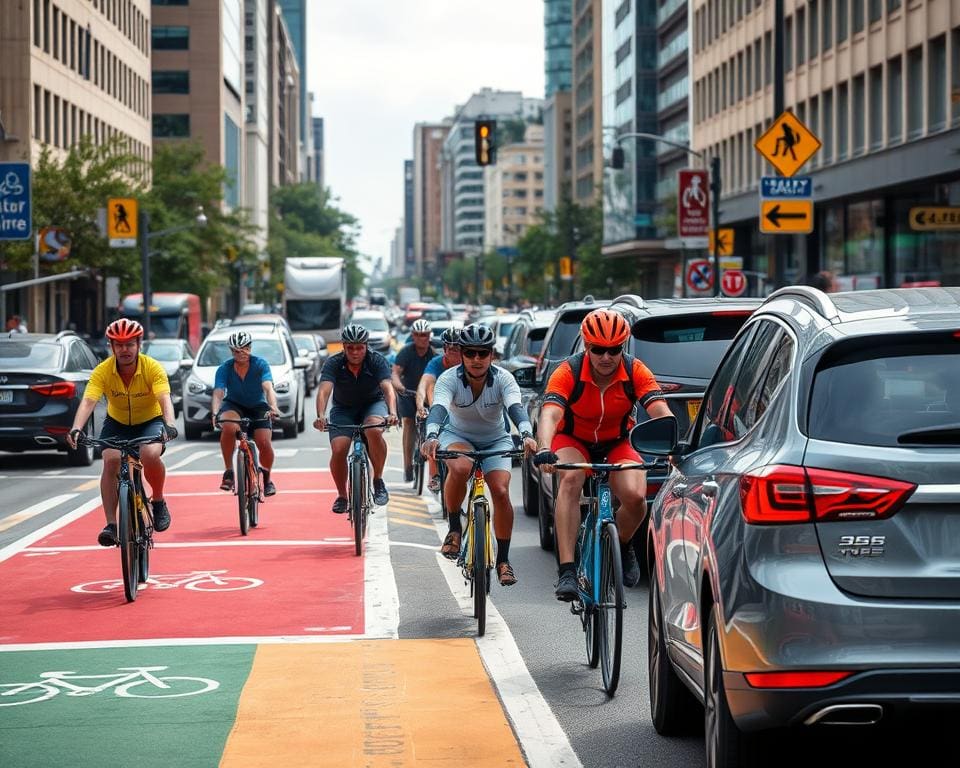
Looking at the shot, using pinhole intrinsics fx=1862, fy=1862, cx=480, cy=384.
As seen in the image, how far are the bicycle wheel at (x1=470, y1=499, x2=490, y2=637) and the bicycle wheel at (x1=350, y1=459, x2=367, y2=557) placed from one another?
387 cm

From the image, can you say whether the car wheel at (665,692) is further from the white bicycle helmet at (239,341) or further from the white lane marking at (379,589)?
the white bicycle helmet at (239,341)

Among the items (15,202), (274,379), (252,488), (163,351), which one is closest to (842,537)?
(252,488)

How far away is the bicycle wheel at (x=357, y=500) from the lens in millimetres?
14102

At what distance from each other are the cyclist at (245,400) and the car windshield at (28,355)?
791 centimetres

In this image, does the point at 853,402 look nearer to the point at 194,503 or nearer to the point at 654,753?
the point at 654,753

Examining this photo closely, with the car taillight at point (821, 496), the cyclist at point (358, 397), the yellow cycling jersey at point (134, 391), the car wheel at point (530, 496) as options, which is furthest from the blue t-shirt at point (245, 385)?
the car taillight at point (821, 496)

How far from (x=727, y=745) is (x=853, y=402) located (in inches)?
42.5

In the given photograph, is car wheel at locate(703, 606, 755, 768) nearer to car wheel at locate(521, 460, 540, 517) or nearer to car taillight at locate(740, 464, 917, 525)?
car taillight at locate(740, 464, 917, 525)

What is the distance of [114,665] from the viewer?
30.3 ft

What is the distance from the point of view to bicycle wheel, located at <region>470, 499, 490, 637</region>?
10102 millimetres

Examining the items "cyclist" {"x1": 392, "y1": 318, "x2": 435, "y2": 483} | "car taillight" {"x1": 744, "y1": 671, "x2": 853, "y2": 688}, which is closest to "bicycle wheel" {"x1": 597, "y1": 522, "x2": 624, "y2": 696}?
"car taillight" {"x1": 744, "y1": 671, "x2": 853, "y2": 688}

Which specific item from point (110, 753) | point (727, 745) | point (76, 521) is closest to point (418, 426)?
point (76, 521)

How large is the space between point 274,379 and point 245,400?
46.2 feet

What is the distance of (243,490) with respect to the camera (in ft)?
51.6
